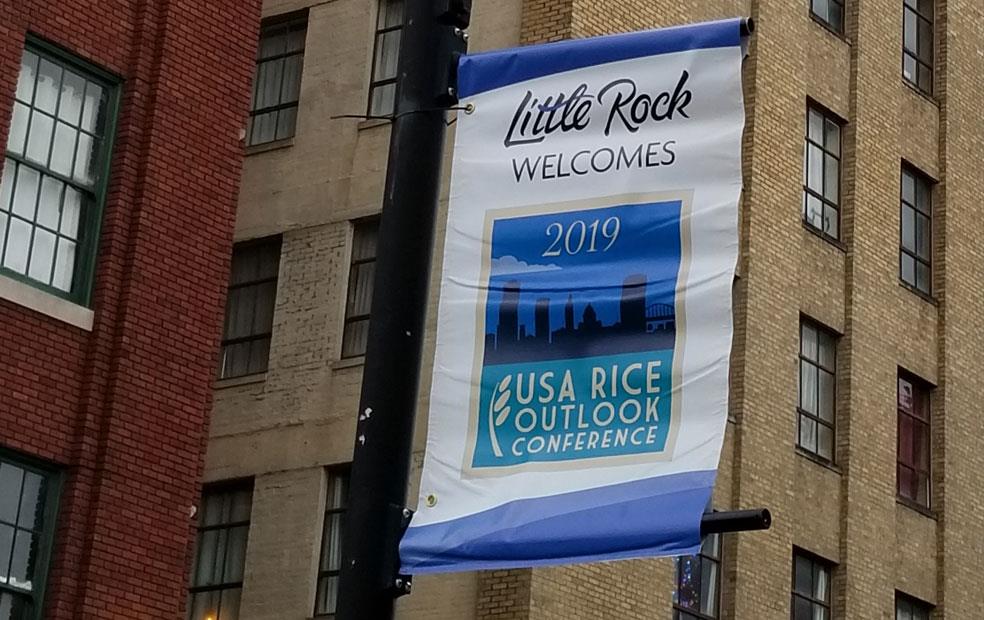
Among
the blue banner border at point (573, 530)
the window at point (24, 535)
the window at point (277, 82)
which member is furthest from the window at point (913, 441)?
the blue banner border at point (573, 530)

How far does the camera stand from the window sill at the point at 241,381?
28.0m

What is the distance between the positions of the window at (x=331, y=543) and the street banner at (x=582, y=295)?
1776 cm

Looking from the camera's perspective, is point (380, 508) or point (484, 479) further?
point (484, 479)

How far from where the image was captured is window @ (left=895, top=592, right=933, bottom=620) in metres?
30.4

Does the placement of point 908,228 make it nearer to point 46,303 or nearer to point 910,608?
point 910,608

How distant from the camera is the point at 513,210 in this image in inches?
333

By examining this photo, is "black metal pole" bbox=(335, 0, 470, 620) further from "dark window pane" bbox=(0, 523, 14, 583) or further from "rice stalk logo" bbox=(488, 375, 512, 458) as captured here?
"dark window pane" bbox=(0, 523, 14, 583)

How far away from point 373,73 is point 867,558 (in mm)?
10185

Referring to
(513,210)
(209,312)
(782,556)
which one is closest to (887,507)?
(782,556)

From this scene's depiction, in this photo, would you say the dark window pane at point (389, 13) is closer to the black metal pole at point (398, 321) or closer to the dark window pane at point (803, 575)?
the dark window pane at point (803, 575)

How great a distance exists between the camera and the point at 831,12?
32188mm

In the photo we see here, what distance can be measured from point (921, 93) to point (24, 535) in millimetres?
22242

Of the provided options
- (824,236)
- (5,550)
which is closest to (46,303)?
(5,550)

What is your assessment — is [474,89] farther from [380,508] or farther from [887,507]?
[887,507]
